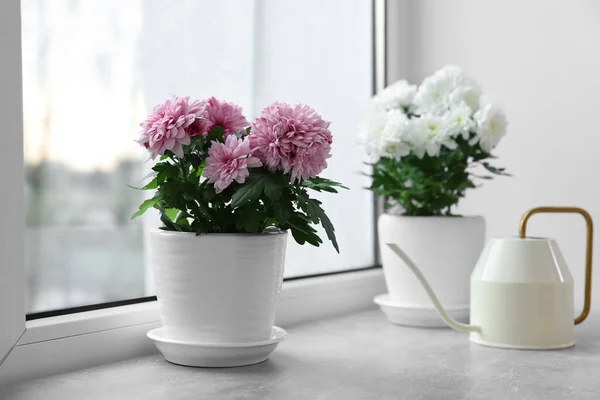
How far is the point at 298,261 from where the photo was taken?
1512 millimetres

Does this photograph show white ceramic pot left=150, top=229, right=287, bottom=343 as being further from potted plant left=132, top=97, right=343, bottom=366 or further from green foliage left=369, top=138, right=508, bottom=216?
green foliage left=369, top=138, right=508, bottom=216

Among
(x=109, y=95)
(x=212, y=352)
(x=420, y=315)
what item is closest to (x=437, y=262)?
(x=420, y=315)

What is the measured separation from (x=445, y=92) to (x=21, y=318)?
2.76 feet

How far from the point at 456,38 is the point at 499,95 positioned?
0.57 ft

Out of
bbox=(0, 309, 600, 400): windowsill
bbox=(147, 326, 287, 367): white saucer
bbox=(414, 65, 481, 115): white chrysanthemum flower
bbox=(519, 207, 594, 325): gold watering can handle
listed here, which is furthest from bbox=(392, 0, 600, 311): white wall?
bbox=(147, 326, 287, 367): white saucer

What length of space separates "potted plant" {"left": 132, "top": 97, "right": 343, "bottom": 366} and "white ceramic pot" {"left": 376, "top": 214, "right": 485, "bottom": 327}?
0.40 meters

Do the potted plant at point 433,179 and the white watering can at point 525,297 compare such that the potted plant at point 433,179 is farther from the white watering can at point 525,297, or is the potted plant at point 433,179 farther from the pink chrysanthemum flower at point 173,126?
the pink chrysanthemum flower at point 173,126

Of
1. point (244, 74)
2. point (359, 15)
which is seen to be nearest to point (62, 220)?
point (244, 74)

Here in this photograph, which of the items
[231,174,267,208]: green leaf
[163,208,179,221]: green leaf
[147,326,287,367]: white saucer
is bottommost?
[147,326,287,367]: white saucer

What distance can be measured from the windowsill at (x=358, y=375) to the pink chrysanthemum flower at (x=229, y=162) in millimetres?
246

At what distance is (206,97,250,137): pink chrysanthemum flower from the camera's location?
3.35 ft

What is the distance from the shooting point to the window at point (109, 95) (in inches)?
41.6

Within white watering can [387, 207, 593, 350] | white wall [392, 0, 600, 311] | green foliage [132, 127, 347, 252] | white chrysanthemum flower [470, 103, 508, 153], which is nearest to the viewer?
green foliage [132, 127, 347, 252]

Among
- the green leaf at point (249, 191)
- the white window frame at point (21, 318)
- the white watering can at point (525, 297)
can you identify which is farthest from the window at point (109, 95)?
the white watering can at point (525, 297)
